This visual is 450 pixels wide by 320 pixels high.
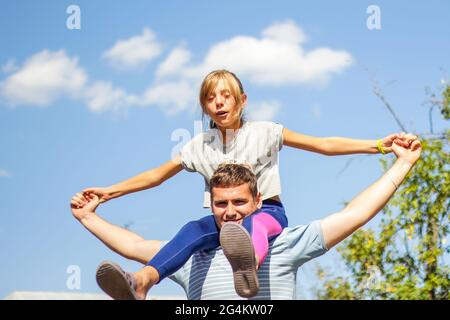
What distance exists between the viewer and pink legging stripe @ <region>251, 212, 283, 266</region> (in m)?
3.22

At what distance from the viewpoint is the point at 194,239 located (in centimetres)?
339

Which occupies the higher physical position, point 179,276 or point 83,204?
point 83,204

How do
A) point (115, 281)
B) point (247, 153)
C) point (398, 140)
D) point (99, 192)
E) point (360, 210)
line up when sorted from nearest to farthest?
point (115, 281) < point (360, 210) < point (398, 140) < point (247, 153) < point (99, 192)

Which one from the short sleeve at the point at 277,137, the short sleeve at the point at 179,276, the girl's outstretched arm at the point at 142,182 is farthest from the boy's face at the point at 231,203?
the girl's outstretched arm at the point at 142,182

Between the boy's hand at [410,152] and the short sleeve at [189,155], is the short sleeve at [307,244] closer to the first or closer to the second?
the boy's hand at [410,152]

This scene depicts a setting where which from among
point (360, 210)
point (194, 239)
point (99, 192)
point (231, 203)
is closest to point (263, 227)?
point (231, 203)

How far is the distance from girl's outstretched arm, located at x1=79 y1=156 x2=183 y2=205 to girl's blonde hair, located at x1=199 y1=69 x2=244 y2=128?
33 centimetres

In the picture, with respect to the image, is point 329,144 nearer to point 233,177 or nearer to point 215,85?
point 215,85

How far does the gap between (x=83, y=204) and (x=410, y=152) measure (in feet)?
5.48

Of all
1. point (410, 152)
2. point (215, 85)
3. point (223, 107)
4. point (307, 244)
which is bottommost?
point (307, 244)

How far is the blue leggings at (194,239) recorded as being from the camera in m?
3.32

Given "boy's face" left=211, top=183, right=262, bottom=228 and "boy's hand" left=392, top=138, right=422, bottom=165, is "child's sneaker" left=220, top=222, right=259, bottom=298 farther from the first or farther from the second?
"boy's hand" left=392, top=138, right=422, bottom=165

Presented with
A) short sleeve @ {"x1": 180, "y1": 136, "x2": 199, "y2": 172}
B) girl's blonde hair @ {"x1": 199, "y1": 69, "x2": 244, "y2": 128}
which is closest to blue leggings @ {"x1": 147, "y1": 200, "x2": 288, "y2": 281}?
short sleeve @ {"x1": 180, "y1": 136, "x2": 199, "y2": 172}
